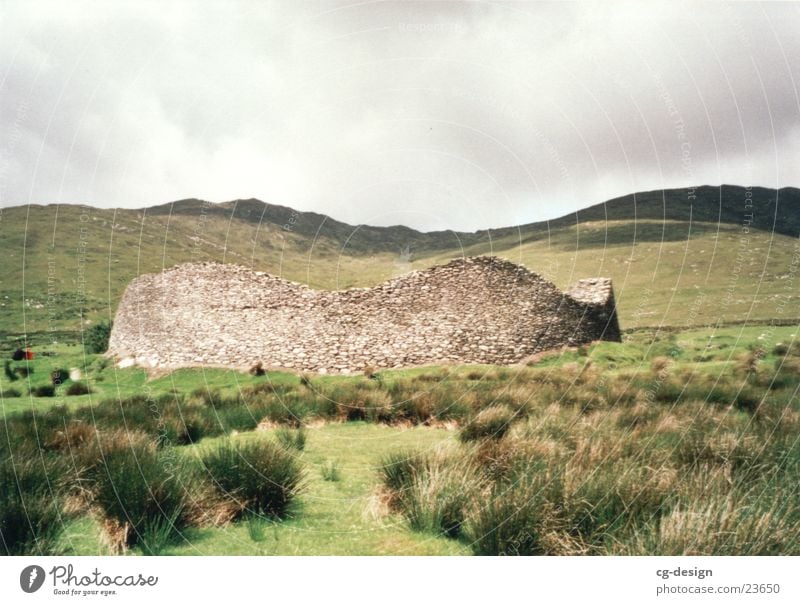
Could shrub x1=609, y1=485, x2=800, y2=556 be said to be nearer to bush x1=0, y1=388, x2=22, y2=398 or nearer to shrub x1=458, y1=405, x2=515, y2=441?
shrub x1=458, y1=405, x2=515, y2=441

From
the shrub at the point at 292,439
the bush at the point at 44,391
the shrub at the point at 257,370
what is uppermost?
the shrub at the point at 292,439

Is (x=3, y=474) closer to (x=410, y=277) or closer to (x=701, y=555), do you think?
(x=701, y=555)

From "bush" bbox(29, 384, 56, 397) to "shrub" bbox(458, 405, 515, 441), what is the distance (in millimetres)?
12199

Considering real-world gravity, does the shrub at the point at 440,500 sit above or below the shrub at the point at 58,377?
above

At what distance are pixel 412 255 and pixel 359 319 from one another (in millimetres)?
13963

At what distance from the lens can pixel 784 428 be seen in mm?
6371

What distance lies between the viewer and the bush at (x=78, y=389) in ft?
45.0

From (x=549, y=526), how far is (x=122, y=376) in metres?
15.8

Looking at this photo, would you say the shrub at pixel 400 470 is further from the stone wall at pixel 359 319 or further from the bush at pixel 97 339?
the bush at pixel 97 339

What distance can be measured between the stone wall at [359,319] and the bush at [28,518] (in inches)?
472

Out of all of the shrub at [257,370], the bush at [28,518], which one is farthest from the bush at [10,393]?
the bush at [28,518]

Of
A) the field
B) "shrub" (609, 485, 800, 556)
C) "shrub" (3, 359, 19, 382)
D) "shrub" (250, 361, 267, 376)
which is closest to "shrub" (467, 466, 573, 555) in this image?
the field

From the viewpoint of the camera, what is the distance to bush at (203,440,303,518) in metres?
4.85

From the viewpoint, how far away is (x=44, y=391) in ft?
44.9
